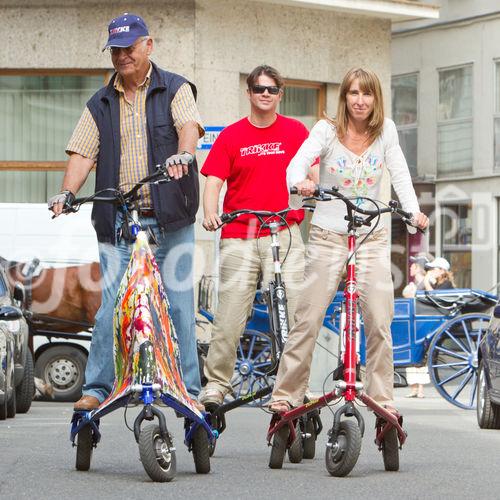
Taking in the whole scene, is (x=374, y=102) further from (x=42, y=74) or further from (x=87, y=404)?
(x=42, y=74)

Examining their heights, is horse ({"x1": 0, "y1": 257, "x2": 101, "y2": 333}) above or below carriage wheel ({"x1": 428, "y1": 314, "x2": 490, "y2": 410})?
above

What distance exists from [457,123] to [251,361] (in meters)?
21.5

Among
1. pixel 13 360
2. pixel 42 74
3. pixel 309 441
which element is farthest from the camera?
pixel 42 74

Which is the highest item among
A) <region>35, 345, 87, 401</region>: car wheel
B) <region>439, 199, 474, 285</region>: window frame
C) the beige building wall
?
the beige building wall

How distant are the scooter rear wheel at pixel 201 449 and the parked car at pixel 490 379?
4.64 meters

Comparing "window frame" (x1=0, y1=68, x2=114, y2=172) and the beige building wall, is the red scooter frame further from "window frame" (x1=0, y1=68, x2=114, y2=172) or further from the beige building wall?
"window frame" (x1=0, y1=68, x2=114, y2=172)

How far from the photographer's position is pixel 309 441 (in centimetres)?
925

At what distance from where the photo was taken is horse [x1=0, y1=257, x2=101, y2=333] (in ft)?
58.3

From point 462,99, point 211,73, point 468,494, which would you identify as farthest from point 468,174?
point 468,494

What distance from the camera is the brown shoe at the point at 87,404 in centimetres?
802

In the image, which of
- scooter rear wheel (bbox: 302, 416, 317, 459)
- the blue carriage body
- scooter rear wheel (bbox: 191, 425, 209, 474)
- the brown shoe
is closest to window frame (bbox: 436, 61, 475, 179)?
the blue carriage body

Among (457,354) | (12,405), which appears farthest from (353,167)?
(457,354)

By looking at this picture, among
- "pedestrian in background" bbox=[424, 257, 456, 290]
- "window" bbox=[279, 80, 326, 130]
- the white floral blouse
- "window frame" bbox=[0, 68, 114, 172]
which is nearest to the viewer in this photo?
the white floral blouse

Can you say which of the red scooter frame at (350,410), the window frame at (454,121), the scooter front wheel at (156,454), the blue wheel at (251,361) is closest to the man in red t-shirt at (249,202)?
the red scooter frame at (350,410)
